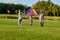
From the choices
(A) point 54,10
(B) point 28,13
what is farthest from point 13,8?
(B) point 28,13

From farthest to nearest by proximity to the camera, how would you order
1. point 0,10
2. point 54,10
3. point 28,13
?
point 0,10
point 54,10
point 28,13

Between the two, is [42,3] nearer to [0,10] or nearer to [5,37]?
[0,10]

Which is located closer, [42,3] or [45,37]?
[45,37]

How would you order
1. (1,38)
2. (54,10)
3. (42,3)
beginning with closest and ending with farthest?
1. (1,38)
2. (42,3)
3. (54,10)

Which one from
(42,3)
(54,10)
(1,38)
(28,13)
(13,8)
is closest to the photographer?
(1,38)

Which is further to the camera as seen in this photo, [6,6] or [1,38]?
[6,6]

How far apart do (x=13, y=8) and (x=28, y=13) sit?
13436cm

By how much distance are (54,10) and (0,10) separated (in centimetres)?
3488

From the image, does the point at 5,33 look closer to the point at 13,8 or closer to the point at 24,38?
the point at 24,38

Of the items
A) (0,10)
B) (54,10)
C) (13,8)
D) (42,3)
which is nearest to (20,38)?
(42,3)

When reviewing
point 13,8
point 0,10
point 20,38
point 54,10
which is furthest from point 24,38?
point 13,8

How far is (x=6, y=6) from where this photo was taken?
535 feet

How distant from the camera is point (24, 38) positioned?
1526cm

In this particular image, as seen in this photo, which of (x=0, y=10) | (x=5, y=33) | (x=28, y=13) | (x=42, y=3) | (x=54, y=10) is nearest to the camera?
(x=5, y=33)
